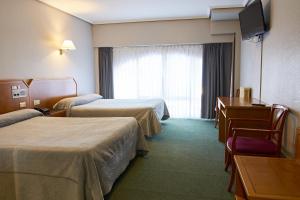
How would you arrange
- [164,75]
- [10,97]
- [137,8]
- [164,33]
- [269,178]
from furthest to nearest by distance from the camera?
1. [164,75]
2. [164,33]
3. [137,8]
4. [10,97]
5. [269,178]

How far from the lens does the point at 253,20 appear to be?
3506mm

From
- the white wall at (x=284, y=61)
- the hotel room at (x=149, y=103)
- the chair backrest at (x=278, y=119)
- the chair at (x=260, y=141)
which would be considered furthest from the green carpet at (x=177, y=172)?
the white wall at (x=284, y=61)

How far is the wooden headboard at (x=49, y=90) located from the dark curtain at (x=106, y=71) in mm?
1284

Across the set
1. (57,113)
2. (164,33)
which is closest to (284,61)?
(57,113)

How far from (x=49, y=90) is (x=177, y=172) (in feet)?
9.09

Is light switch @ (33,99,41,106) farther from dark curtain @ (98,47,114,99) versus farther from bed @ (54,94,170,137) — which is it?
dark curtain @ (98,47,114,99)

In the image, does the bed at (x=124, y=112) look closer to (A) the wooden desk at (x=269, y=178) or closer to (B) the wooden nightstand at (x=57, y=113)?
(B) the wooden nightstand at (x=57, y=113)

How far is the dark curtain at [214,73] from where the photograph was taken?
18.2 ft

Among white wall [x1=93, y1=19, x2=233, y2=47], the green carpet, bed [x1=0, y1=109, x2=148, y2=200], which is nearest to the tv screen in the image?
white wall [x1=93, y1=19, x2=233, y2=47]

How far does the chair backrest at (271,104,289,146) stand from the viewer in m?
2.39

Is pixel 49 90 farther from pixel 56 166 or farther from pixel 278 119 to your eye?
pixel 278 119

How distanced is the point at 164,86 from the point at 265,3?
309 centimetres

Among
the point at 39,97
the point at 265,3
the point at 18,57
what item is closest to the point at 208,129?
the point at 265,3

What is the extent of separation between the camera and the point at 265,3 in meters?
3.52
